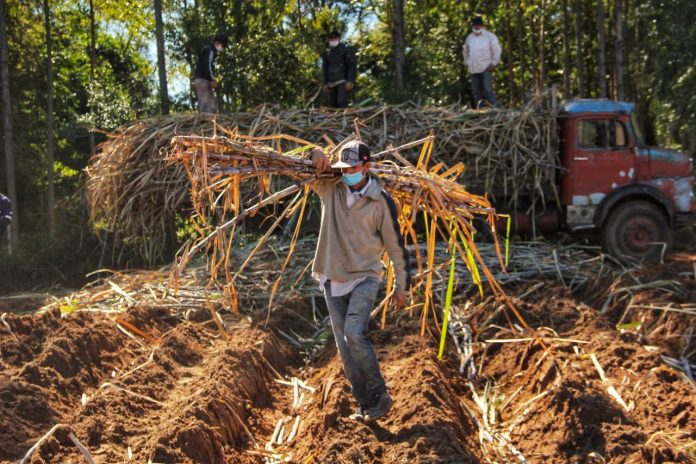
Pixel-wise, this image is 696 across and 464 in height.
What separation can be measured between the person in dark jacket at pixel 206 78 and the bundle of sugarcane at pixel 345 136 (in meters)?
1.33

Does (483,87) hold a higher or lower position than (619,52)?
lower

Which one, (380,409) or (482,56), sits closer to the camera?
(380,409)

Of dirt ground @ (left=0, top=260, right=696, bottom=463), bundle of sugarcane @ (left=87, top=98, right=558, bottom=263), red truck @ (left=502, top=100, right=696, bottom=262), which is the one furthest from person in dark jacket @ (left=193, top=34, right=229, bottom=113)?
dirt ground @ (left=0, top=260, right=696, bottom=463)

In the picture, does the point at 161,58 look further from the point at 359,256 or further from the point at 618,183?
the point at 359,256

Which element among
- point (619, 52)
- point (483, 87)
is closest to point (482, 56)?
point (483, 87)

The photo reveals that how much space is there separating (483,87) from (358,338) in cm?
1019

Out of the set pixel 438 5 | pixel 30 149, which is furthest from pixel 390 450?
pixel 438 5

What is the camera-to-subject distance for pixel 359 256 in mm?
6000

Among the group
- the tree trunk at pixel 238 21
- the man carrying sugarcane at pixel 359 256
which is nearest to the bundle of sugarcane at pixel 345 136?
the tree trunk at pixel 238 21

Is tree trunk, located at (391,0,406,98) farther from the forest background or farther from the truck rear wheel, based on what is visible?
the truck rear wheel

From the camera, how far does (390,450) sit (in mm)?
5559

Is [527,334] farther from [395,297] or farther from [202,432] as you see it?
[202,432]

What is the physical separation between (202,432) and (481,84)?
36.3 ft

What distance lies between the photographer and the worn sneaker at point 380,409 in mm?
6016
